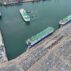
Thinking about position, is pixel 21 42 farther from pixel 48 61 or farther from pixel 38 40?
pixel 48 61

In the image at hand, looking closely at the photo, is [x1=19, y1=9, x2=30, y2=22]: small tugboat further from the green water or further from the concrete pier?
the concrete pier

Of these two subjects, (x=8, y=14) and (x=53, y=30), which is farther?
(x=8, y=14)

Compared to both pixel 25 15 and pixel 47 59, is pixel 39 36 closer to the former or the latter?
pixel 47 59

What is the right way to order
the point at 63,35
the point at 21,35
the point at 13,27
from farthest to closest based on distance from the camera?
1. the point at 13,27
2. the point at 21,35
3. the point at 63,35

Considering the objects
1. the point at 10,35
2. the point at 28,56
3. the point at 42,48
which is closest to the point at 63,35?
the point at 42,48

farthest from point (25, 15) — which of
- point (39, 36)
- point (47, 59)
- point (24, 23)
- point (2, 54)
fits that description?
point (47, 59)

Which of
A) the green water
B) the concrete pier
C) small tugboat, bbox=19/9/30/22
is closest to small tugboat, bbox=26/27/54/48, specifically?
the green water

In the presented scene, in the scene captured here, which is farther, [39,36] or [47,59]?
[39,36]
